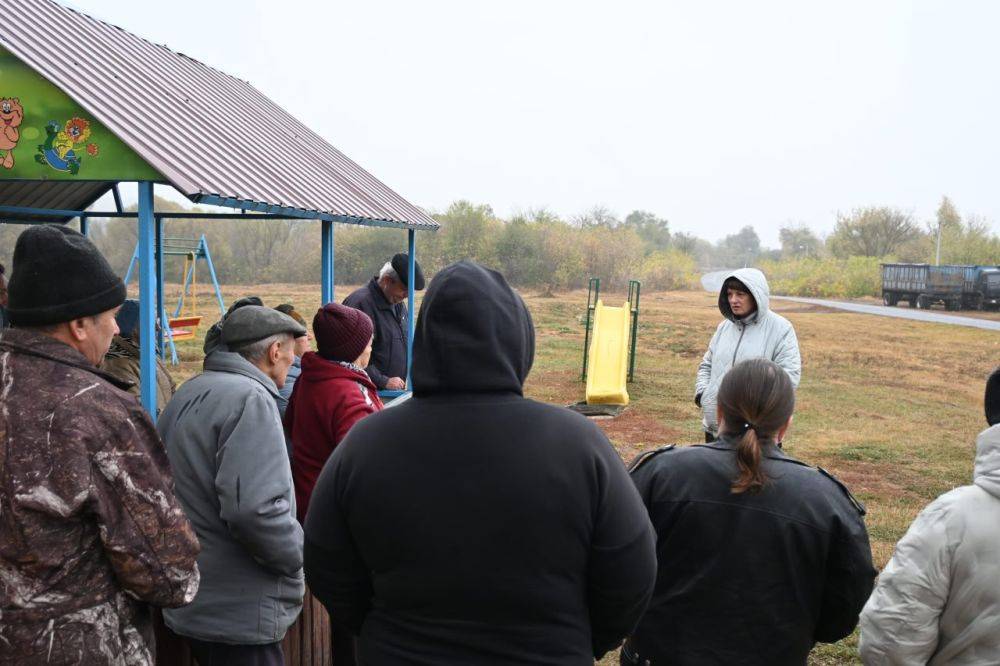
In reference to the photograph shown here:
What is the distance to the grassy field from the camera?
26.9ft

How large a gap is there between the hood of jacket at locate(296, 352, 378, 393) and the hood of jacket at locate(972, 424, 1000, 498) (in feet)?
6.35

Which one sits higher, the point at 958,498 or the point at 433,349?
the point at 433,349

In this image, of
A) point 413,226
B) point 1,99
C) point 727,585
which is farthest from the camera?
point 413,226

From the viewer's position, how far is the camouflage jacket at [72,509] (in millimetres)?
1719

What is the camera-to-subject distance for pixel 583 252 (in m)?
42.9

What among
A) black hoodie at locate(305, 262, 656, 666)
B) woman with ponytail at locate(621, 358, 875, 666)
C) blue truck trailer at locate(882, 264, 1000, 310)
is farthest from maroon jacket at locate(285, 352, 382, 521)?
blue truck trailer at locate(882, 264, 1000, 310)

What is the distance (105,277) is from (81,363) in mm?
216

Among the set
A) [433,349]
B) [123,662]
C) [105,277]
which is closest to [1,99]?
[105,277]

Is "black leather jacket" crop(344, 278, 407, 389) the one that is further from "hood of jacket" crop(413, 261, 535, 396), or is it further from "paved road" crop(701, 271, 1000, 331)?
"paved road" crop(701, 271, 1000, 331)

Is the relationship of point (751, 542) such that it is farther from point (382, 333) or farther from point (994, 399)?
point (382, 333)

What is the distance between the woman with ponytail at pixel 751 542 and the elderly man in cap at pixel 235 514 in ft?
3.41

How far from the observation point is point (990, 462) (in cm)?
189

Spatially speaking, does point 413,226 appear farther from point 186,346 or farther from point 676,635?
point 186,346

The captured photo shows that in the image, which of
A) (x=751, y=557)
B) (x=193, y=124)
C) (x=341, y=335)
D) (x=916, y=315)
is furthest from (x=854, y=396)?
(x=916, y=315)
